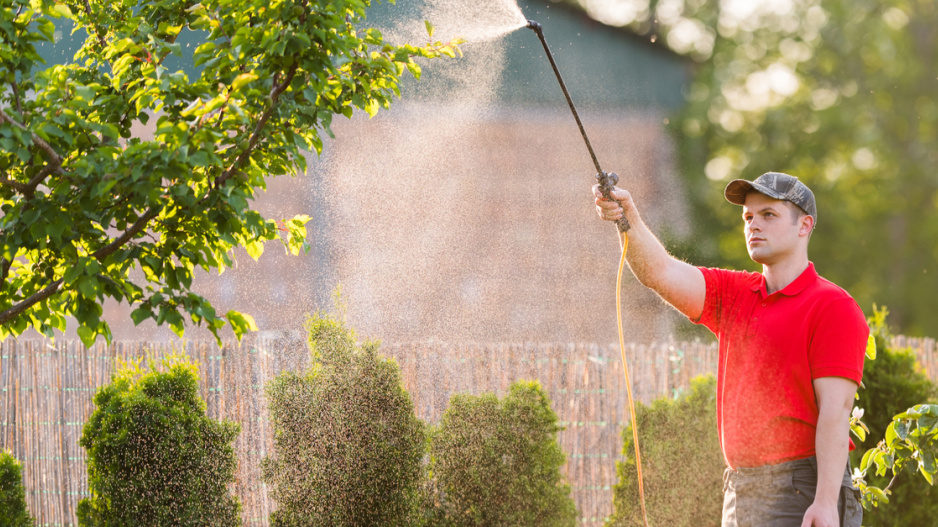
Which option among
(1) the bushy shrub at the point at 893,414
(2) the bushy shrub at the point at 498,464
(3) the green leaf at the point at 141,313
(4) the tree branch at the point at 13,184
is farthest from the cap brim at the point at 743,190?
(1) the bushy shrub at the point at 893,414

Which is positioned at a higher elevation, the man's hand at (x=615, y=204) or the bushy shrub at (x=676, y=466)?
the man's hand at (x=615, y=204)

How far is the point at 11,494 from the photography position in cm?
525

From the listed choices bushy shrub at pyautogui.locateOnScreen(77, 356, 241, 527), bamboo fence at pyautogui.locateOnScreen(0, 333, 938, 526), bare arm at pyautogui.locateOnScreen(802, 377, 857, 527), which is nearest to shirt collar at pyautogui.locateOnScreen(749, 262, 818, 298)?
bare arm at pyautogui.locateOnScreen(802, 377, 857, 527)

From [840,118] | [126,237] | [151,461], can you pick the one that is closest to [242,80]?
[126,237]

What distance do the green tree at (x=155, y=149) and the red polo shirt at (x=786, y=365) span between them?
1.75 metres

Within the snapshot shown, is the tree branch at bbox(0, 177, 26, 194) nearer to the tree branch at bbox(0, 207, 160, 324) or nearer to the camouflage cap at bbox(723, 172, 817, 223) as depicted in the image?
the tree branch at bbox(0, 207, 160, 324)

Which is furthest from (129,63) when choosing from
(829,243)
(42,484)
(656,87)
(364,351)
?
(829,243)

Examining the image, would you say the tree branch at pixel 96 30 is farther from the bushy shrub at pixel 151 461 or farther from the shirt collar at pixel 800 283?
the shirt collar at pixel 800 283

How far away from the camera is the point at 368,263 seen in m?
13.5

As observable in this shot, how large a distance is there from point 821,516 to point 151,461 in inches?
166

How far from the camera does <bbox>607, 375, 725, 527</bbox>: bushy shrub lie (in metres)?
5.59

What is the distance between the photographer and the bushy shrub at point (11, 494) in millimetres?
5172

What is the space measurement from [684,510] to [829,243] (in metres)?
13.3

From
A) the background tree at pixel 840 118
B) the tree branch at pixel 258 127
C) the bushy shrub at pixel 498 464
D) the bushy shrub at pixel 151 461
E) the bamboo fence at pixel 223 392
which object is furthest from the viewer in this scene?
the background tree at pixel 840 118
